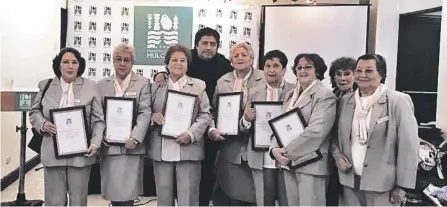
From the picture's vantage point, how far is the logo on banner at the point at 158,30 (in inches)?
232

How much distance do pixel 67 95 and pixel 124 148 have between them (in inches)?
20.2

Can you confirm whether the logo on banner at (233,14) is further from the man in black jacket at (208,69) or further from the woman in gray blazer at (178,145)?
the woman in gray blazer at (178,145)

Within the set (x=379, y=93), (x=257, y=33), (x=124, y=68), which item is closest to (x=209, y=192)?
(x=124, y=68)

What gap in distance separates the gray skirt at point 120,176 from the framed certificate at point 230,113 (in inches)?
24.4

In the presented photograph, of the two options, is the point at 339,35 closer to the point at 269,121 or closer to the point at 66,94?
the point at 269,121

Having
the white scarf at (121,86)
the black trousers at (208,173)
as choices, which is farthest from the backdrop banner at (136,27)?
the white scarf at (121,86)

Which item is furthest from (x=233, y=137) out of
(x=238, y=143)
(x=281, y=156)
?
(x=281, y=156)

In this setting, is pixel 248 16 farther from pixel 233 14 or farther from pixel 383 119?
pixel 383 119

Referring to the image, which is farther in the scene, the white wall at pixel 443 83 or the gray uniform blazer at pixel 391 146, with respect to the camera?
the white wall at pixel 443 83

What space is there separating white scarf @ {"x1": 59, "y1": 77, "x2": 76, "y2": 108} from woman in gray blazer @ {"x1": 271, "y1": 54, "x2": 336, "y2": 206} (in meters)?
1.37

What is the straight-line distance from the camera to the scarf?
2.97 metres

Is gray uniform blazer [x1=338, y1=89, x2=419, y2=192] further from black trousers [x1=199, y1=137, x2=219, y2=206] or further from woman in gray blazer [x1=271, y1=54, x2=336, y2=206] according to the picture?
black trousers [x1=199, y1=137, x2=219, y2=206]

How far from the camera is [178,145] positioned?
3.04 m

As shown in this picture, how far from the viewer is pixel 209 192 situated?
12.4 ft
